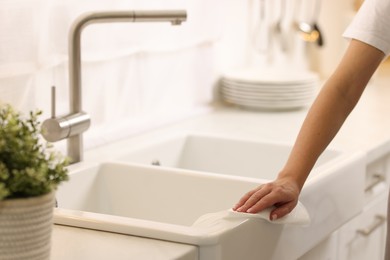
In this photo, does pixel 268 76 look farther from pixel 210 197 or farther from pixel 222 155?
pixel 210 197

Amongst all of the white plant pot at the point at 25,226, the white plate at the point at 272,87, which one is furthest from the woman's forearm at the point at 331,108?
the white plate at the point at 272,87

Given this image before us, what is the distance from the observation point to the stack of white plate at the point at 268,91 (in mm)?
2412

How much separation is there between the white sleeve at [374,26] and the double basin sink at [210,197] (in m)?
0.30

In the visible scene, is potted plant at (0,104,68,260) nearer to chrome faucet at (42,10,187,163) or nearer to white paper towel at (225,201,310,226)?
white paper towel at (225,201,310,226)

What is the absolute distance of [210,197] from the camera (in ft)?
5.49

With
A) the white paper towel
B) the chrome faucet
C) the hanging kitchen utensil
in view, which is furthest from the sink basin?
the hanging kitchen utensil

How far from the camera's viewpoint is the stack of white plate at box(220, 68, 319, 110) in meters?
2.41

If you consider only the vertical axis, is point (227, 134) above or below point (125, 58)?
below

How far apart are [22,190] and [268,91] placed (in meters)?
1.54

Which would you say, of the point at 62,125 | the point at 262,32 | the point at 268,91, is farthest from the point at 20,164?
the point at 262,32

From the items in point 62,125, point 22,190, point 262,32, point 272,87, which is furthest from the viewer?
point 262,32

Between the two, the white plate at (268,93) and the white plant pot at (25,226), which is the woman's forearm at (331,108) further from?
the white plate at (268,93)

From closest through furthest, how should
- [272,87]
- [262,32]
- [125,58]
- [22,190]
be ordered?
[22,190]
[125,58]
[272,87]
[262,32]

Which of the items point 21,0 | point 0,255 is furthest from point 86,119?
point 0,255
